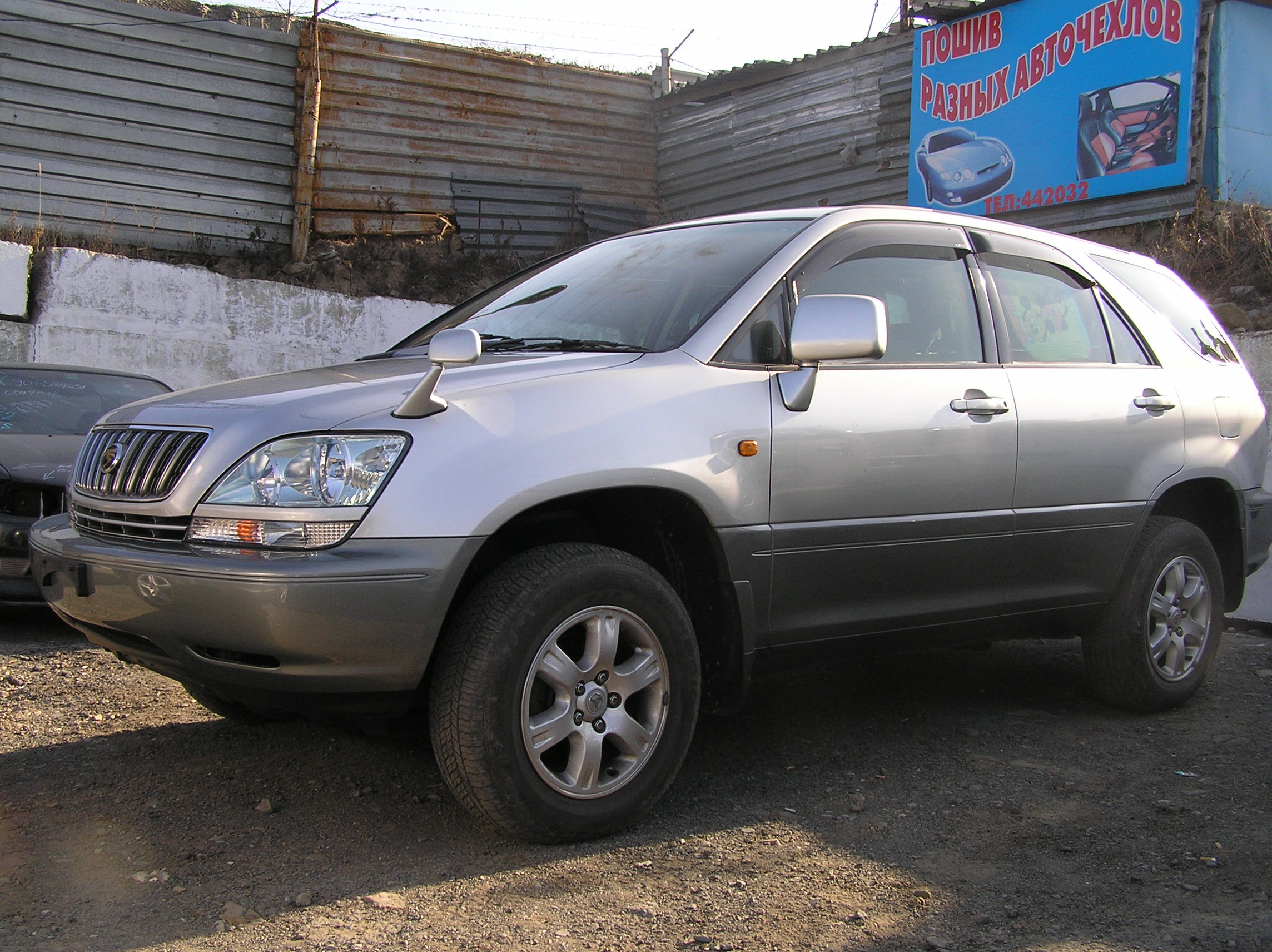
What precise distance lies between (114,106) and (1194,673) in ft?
36.8

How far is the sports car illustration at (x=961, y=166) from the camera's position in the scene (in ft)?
39.6

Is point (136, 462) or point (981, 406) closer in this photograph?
point (136, 462)

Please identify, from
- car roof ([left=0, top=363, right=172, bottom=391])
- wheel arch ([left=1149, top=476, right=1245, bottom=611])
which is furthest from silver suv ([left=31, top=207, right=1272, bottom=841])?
car roof ([left=0, top=363, right=172, bottom=391])

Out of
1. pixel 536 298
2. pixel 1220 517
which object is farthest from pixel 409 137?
pixel 1220 517

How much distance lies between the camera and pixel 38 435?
5.96 metres

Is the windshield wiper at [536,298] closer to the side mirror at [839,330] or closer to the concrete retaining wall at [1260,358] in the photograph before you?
the side mirror at [839,330]

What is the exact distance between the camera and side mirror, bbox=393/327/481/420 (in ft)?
9.39

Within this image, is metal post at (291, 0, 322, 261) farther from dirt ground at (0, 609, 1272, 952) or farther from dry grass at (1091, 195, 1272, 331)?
dirt ground at (0, 609, 1272, 952)

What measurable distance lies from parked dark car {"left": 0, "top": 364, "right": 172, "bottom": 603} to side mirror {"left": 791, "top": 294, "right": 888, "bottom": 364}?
326cm

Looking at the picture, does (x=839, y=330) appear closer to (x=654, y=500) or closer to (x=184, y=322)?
(x=654, y=500)

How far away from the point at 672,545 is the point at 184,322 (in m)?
8.68

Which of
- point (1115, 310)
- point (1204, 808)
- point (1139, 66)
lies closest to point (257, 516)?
point (1204, 808)

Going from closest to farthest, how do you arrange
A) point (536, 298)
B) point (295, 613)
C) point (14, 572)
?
1. point (295, 613)
2. point (536, 298)
3. point (14, 572)

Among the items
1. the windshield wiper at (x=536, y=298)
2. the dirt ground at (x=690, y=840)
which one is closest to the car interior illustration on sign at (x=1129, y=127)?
the dirt ground at (x=690, y=840)
